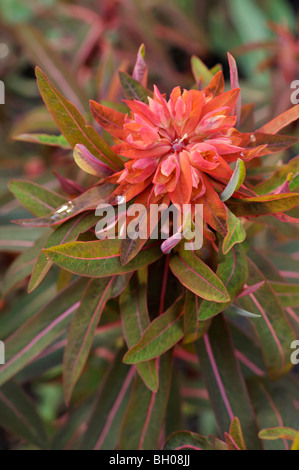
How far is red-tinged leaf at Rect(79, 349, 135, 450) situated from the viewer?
26.0 inches

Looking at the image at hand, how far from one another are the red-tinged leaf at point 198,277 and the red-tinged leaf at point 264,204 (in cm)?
7

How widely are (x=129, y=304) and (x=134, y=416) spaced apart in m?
0.18

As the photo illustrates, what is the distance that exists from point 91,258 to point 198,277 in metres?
0.12

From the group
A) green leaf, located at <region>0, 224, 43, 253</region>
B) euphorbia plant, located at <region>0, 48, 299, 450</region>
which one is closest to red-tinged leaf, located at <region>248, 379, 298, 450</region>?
euphorbia plant, located at <region>0, 48, 299, 450</region>

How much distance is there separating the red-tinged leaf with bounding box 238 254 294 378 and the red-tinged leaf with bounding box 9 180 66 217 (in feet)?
0.90

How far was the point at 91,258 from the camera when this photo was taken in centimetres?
44

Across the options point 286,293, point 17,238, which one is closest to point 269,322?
point 286,293

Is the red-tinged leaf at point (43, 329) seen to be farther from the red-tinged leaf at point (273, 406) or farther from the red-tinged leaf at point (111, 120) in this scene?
the red-tinged leaf at point (273, 406)

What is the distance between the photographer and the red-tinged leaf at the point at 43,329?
580 mm

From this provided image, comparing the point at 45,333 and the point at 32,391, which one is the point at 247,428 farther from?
the point at 32,391

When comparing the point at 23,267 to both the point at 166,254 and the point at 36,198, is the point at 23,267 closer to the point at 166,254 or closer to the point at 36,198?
the point at 36,198

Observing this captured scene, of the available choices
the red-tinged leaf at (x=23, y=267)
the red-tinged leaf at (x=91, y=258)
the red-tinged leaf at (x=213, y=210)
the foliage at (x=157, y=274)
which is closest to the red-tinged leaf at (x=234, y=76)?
the foliage at (x=157, y=274)
